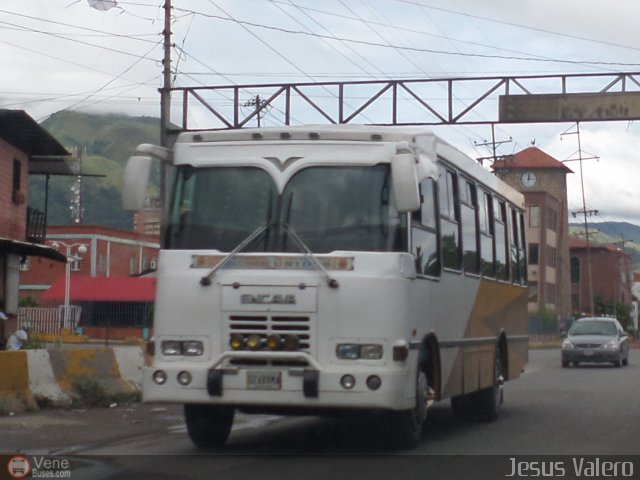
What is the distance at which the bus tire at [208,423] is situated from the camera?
12.1 metres

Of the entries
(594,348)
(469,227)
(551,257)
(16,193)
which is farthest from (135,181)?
(551,257)

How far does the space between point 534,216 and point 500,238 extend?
91.7 metres

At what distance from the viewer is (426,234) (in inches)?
479

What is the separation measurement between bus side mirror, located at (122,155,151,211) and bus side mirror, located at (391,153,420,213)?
236 cm

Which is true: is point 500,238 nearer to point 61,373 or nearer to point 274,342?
point 61,373

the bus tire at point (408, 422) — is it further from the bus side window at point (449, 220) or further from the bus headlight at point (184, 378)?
the bus headlight at point (184, 378)

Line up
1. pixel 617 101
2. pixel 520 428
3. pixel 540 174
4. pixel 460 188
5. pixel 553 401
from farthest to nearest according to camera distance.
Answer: pixel 540 174 → pixel 617 101 → pixel 553 401 → pixel 520 428 → pixel 460 188

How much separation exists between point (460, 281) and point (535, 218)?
9438cm

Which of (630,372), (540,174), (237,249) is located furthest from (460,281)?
(540,174)

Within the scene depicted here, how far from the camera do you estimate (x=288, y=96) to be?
2973 cm

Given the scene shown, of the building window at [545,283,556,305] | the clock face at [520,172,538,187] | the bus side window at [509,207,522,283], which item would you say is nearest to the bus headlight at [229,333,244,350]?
the bus side window at [509,207,522,283]

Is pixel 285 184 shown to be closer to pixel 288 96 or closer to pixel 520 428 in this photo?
pixel 520 428

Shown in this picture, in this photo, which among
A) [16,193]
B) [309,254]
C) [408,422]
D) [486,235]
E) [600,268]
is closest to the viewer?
[309,254]

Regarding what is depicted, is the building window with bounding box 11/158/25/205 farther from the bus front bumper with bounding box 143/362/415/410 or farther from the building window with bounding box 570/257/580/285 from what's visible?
the building window with bounding box 570/257/580/285
